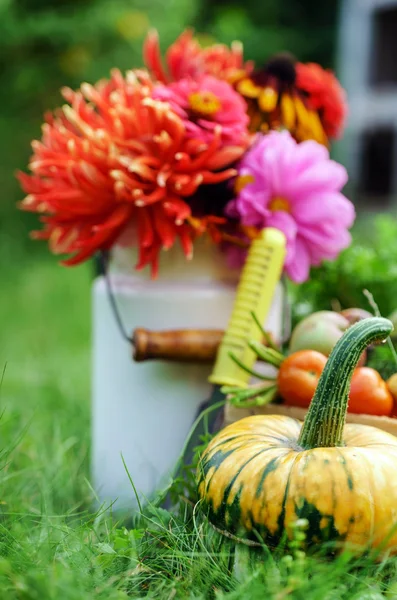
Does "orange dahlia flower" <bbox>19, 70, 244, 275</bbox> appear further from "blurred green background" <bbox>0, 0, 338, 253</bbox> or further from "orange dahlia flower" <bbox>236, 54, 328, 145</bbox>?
"blurred green background" <bbox>0, 0, 338, 253</bbox>

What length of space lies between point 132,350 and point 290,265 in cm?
34

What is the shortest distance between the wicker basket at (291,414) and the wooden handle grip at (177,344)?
0.48 feet

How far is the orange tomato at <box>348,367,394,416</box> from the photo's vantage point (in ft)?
3.62

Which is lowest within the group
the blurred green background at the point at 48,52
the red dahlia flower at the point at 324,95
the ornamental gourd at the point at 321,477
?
the ornamental gourd at the point at 321,477

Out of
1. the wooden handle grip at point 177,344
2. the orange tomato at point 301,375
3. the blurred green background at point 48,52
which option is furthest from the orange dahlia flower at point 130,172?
the blurred green background at point 48,52

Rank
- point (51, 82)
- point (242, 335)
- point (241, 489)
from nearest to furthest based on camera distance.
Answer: point (241, 489), point (242, 335), point (51, 82)

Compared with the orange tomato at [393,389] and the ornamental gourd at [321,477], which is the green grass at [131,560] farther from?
the orange tomato at [393,389]

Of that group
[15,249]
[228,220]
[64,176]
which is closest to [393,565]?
[228,220]

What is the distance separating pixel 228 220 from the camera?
54.4 inches

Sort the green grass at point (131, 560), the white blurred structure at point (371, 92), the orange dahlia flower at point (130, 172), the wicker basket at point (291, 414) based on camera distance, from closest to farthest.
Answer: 1. the green grass at point (131, 560)
2. the wicker basket at point (291, 414)
3. the orange dahlia flower at point (130, 172)
4. the white blurred structure at point (371, 92)

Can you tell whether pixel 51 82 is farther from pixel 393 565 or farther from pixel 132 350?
pixel 393 565

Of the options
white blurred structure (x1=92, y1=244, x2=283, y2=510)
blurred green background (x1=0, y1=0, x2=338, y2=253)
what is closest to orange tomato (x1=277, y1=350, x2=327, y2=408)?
white blurred structure (x1=92, y1=244, x2=283, y2=510)

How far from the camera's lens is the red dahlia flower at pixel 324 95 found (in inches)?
59.3

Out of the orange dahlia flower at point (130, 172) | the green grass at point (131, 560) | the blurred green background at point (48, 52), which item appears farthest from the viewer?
the blurred green background at point (48, 52)
